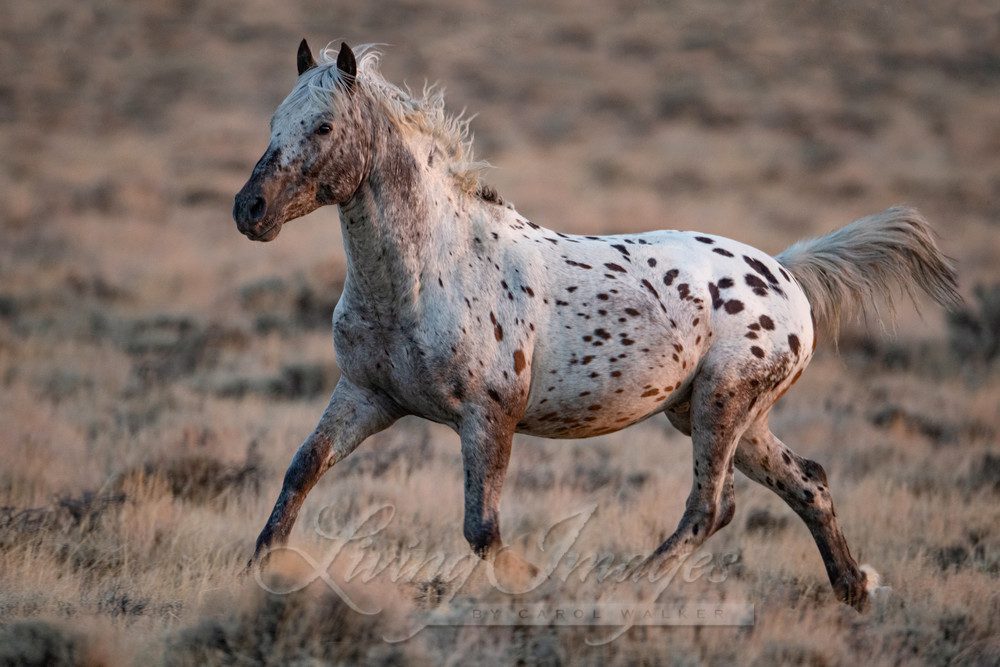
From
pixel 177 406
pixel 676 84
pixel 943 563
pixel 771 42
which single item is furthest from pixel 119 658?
pixel 771 42

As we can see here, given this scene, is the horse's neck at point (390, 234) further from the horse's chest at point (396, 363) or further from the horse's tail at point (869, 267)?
the horse's tail at point (869, 267)

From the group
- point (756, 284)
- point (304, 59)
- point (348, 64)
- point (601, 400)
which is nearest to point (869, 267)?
point (756, 284)

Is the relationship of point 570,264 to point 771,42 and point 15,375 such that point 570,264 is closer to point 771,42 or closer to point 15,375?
point 15,375

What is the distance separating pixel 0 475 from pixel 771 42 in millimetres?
35013

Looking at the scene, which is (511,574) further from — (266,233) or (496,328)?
(266,233)

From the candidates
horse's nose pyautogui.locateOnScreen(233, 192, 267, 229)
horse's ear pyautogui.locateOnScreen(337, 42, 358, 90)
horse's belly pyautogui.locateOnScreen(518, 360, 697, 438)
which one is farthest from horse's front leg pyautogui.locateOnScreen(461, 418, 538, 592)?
horse's ear pyautogui.locateOnScreen(337, 42, 358, 90)

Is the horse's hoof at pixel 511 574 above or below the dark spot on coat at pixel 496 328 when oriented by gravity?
below

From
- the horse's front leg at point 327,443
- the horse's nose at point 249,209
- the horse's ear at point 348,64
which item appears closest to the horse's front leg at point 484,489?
the horse's front leg at point 327,443

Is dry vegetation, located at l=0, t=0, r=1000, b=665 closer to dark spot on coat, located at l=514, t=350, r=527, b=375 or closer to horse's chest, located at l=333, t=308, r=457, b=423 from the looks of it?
horse's chest, located at l=333, t=308, r=457, b=423

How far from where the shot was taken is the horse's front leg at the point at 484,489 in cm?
501

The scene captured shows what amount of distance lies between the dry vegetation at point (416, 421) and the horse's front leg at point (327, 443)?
16.9 inches

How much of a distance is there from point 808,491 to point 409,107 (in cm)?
280

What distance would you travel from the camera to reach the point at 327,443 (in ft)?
17.2

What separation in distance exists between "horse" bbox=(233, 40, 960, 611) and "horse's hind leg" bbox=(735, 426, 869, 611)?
0.01 meters
